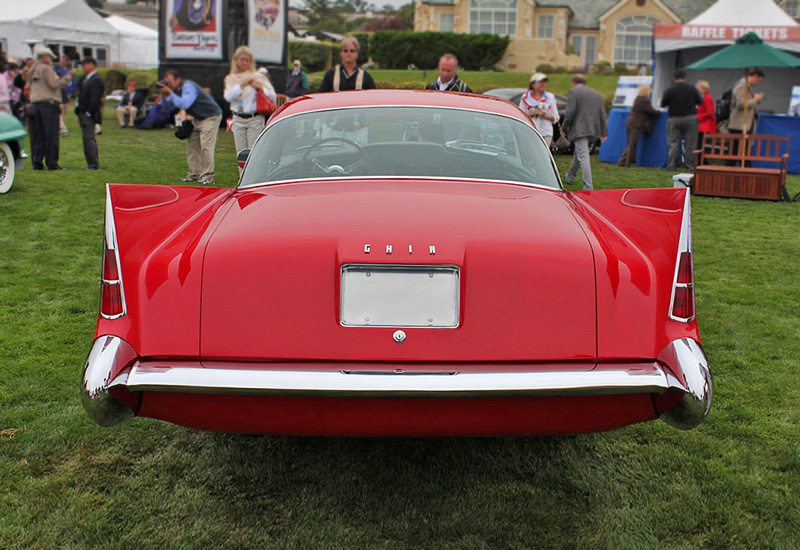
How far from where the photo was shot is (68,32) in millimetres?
36750

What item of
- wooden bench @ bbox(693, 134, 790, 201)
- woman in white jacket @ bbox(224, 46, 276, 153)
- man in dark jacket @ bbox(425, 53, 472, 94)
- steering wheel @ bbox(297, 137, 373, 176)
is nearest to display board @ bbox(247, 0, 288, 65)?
woman in white jacket @ bbox(224, 46, 276, 153)

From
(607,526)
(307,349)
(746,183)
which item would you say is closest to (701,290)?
(607,526)

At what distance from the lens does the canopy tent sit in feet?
111

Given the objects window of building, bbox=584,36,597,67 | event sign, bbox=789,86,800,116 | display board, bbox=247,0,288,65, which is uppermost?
window of building, bbox=584,36,597,67

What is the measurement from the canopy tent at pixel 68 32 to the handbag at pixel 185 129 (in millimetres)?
24590

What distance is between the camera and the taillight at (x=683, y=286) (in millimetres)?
2779

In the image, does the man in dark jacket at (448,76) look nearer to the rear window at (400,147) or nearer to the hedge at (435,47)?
the rear window at (400,147)

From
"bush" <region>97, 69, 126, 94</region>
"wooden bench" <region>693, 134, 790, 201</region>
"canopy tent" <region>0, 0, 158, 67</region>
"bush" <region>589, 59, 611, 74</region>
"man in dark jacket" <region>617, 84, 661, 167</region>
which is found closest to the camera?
"wooden bench" <region>693, 134, 790, 201</region>

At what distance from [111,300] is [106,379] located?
341mm

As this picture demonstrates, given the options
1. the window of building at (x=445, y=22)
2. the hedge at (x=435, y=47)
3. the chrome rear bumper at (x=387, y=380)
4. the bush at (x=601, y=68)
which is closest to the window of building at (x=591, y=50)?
the bush at (x=601, y=68)

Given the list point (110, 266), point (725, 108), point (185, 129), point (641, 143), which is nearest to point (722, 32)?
point (725, 108)

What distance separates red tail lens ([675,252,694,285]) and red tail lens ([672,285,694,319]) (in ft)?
0.08

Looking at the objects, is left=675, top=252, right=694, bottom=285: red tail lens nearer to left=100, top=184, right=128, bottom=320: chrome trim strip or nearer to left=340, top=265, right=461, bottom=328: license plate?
left=340, top=265, right=461, bottom=328: license plate

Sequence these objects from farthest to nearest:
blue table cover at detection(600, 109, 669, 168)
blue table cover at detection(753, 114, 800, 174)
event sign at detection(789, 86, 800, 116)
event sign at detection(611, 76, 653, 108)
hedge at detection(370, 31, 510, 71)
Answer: hedge at detection(370, 31, 510, 71) → event sign at detection(611, 76, 653, 108) → event sign at detection(789, 86, 800, 116) → blue table cover at detection(600, 109, 669, 168) → blue table cover at detection(753, 114, 800, 174)
